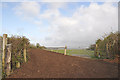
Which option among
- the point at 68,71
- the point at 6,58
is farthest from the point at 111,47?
the point at 6,58

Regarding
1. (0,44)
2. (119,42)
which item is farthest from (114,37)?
(0,44)

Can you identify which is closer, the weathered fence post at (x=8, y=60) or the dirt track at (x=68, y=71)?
the dirt track at (x=68, y=71)

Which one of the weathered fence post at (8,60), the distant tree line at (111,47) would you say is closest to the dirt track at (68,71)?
the weathered fence post at (8,60)

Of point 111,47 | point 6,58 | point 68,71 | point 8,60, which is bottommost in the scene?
point 68,71

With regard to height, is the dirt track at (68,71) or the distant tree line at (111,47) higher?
the distant tree line at (111,47)

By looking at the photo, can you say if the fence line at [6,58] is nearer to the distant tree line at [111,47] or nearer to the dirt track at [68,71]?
the dirt track at [68,71]

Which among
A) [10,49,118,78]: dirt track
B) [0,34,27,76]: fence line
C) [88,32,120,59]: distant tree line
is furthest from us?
[88,32,120,59]: distant tree line

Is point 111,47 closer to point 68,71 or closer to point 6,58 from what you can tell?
point 68,71

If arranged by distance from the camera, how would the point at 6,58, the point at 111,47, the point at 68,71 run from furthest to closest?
the point at 111,47
the point at 68,71
the point at 6,58

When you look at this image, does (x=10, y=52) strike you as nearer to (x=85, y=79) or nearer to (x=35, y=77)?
(x=35, y=77)

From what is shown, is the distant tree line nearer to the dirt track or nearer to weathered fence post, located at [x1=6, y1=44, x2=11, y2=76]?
the dirt track

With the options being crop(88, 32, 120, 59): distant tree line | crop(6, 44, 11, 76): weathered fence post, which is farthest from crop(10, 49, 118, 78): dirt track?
crop(88, 32, 120, 59): distant tree line

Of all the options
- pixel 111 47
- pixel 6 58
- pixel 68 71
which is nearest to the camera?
pixel 6 58

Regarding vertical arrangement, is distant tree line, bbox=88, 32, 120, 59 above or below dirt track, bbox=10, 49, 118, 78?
above
